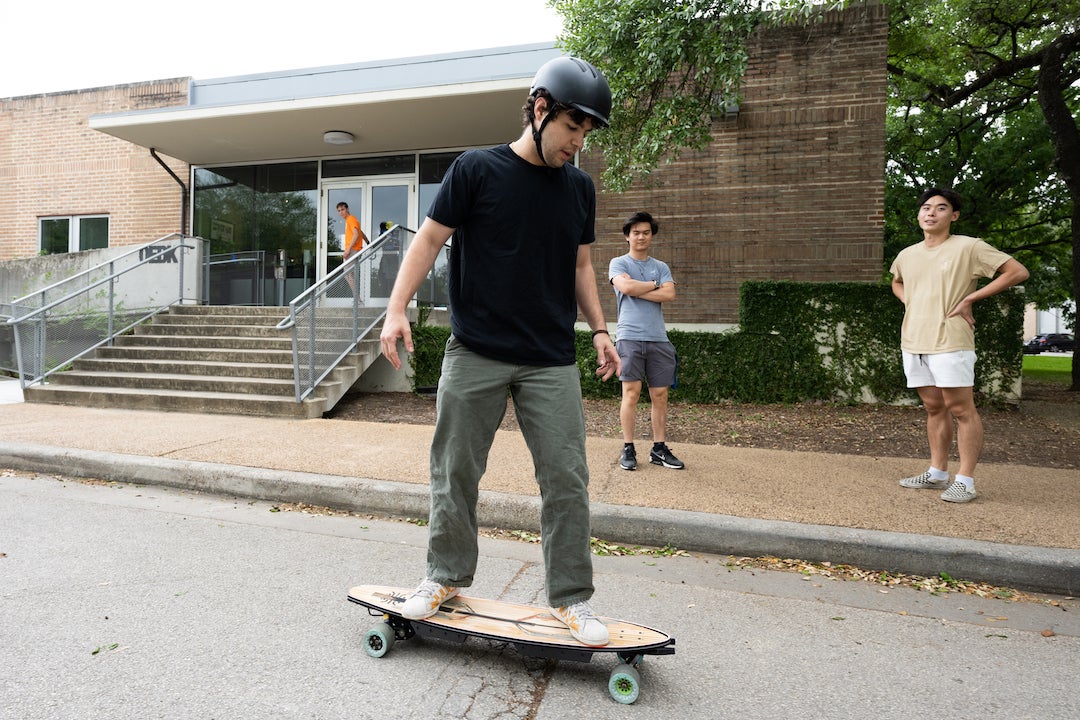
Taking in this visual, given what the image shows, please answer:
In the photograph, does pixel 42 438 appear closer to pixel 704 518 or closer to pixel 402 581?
pixel 402 581

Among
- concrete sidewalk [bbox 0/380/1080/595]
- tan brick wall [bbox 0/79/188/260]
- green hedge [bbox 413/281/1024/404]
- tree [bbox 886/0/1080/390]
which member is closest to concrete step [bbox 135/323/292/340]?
concrete sidewalk [bbox 0/380/1080/595]

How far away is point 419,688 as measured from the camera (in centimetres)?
210

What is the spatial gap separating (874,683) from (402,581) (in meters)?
2.01

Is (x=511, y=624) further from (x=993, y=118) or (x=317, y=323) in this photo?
(x=993, y=118)

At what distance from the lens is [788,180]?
9266 mm

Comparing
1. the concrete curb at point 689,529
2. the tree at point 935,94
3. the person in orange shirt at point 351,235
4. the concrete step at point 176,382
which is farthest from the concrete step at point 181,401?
the tree at point 935,94

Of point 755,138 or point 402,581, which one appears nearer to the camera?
point 402,581

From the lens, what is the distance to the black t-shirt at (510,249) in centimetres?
225

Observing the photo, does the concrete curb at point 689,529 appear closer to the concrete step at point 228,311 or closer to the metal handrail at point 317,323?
the metal handrail at point 317,323

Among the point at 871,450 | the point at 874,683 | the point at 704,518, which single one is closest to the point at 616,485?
the point at 704,518

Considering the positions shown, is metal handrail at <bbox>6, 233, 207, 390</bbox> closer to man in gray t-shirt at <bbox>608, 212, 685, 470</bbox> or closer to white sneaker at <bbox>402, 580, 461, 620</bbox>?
man in gray t-shirt at <bbox>608, 212, 685, 470</bbox>

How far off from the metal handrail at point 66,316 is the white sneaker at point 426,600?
8.89 m

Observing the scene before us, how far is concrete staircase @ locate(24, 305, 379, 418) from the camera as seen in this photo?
760 centimetres

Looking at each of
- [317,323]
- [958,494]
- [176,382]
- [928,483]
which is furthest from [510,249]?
[176,382]
